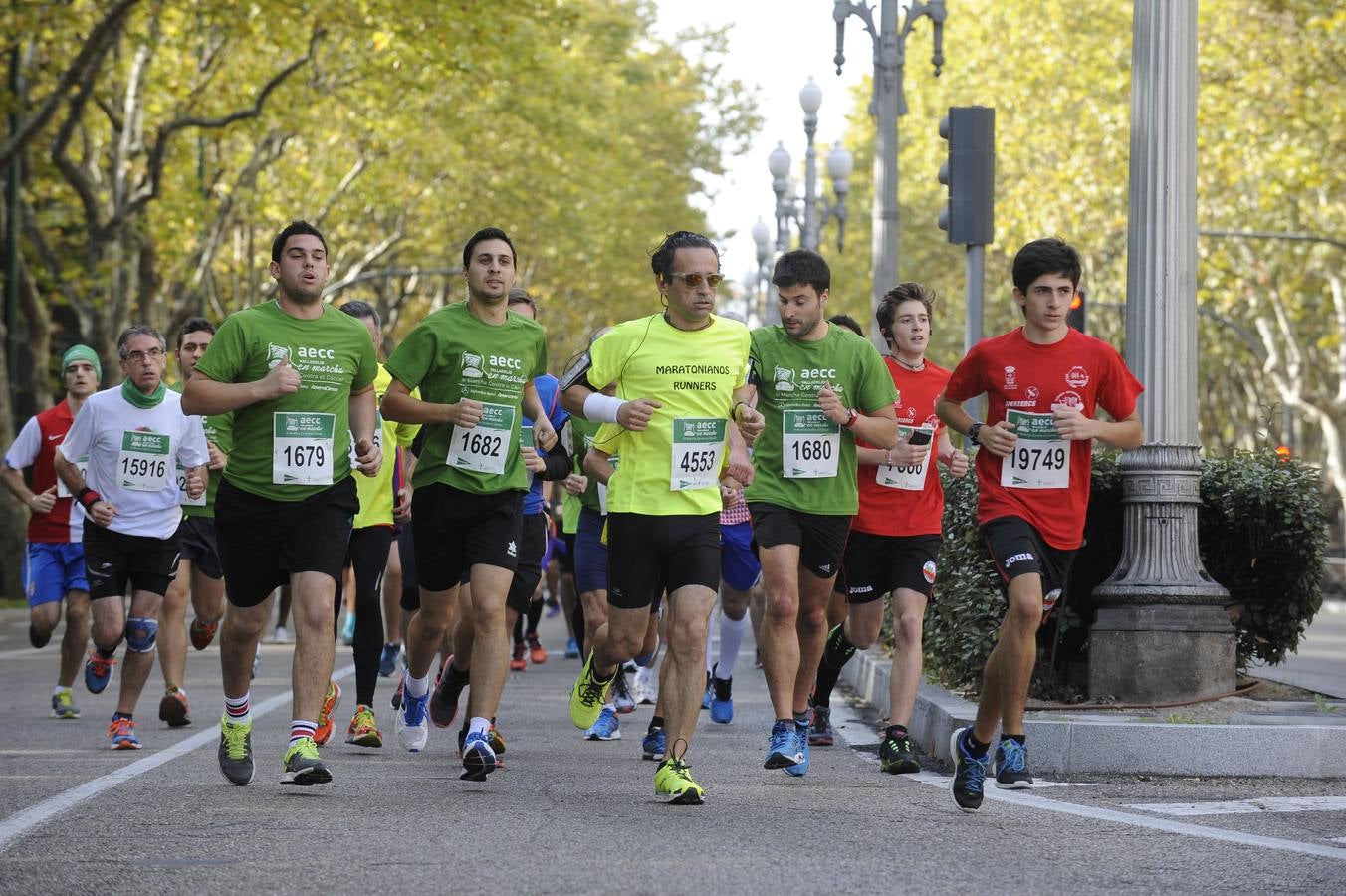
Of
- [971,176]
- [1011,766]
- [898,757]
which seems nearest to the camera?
[1011,766]

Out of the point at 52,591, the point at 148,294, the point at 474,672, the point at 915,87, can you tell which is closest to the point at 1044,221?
the point at 915,87

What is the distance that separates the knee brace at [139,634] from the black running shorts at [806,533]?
10.9 ft

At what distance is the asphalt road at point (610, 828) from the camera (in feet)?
20.7

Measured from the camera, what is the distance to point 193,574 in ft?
39.9

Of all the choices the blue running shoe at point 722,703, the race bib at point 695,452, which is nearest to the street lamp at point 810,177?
the blue running shoe at point 722,703

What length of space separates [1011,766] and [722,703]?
3822 millimetres

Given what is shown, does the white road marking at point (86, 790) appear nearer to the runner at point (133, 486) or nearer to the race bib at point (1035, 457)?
the runner at point (133, 486)

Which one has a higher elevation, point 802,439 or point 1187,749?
point 802,439

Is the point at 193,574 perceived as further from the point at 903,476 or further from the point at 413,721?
the point at 903,476

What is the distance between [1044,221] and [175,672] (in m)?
32.4

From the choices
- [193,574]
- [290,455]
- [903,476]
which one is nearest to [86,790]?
[290,455]

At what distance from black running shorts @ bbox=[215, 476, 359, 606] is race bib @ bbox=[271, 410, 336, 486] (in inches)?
3.5

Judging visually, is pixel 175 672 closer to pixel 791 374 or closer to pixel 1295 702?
pixel 791 374

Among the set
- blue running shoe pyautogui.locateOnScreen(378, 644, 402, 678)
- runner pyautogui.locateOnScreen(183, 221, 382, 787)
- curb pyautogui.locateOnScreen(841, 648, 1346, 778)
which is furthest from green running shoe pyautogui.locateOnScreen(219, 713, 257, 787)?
blue running shoe pyautogui.locateOnScreen(378, 644, 402, 678)
